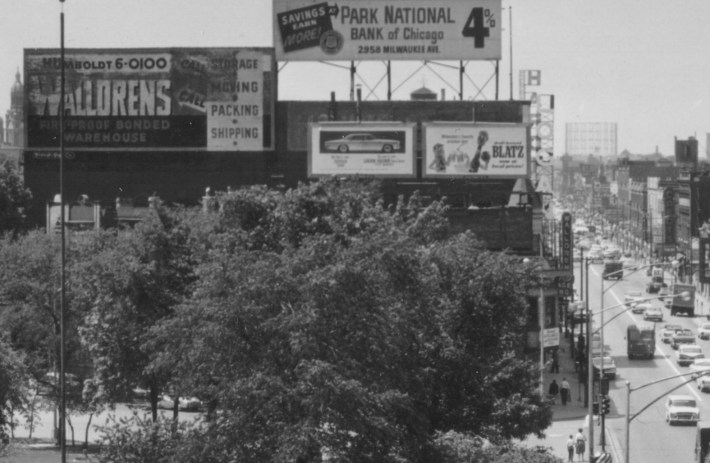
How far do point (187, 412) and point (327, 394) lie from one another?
41487 millimetres

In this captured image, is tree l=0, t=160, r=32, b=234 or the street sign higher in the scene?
tree l=0, t=160, r=32, b=234

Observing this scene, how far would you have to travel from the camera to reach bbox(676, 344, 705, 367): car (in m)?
101

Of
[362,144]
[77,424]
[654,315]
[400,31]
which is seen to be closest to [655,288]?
→ [654,315]

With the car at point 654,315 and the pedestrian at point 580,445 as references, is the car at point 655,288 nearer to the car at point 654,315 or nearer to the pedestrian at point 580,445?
the car at point 654,315

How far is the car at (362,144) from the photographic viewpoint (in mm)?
90938

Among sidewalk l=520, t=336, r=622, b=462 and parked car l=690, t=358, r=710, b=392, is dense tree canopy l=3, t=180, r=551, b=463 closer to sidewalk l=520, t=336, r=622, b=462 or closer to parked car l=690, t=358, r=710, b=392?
sidewalk l=520, t=336, r=622, b=462

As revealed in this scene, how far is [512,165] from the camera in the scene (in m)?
90.4

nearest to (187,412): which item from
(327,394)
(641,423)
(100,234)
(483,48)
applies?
(100,234)

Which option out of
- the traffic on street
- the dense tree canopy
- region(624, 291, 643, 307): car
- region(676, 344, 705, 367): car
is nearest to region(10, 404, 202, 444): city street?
the dense tree canopy

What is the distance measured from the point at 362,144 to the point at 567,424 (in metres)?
21.3

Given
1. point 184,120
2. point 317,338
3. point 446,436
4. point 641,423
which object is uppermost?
point 184,120

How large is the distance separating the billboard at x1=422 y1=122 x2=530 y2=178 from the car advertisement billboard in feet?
3.72

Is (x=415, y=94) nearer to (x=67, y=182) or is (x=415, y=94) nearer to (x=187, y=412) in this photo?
(x=67, y=182)

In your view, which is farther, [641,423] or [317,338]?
[641,423]
